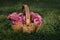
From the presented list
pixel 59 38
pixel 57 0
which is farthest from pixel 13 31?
pixel 57 0

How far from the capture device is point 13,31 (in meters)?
2.89

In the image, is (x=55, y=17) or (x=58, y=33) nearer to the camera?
(x=58, y=33)

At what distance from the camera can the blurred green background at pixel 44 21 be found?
2.82 m

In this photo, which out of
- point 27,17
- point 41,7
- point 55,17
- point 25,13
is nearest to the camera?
point 27,17

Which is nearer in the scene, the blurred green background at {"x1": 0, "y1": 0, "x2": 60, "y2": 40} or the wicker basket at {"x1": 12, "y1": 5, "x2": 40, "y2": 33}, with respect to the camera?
the wicker basket at {"x1": 12, "y1": 5, "x2": 40, "y2": 33}

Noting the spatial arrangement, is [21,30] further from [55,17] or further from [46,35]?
[55,17]

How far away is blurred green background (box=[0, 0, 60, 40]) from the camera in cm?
282

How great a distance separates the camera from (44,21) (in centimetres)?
336

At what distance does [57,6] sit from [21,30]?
182 cm

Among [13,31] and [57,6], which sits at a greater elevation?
[57,6]

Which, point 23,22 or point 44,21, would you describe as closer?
point 23,22

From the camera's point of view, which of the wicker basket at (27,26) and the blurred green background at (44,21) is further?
the blurred green background at (44,21)

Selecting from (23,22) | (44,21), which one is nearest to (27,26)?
(23,22)

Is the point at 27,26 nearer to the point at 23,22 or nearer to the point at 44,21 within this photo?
the point at 23,22
